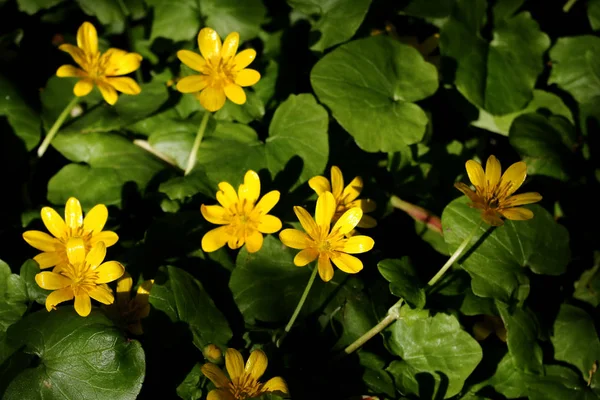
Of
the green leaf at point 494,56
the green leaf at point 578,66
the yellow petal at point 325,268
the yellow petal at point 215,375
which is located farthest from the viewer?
the green leaf at point 578,66

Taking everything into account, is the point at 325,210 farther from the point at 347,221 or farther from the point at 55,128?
the point at 55,128

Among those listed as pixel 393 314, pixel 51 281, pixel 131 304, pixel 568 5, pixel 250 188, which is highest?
pixel 568 5

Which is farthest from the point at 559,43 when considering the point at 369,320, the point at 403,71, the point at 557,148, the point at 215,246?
the point at 215,246

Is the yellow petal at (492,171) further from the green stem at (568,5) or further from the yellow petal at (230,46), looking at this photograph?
the green stem at (568,5)

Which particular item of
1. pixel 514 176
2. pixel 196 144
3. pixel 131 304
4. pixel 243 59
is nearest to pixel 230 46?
pixel 243 59

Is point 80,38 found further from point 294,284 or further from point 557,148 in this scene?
point 557,148

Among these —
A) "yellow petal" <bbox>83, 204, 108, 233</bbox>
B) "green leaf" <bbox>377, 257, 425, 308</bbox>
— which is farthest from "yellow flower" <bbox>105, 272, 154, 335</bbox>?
"green leaf" <bbox>377, 257, 425, 308</bbox>

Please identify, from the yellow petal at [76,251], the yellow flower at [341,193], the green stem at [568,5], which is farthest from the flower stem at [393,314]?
the green stem at [568,5]
